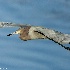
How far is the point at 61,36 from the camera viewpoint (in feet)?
38.0

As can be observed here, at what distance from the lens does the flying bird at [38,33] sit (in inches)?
427

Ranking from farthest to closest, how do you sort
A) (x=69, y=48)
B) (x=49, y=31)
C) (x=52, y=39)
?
(x=49, y=31) → (x=52, y=39) → (x=69, y=48)

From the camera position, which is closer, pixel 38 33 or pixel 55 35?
pixel 38 33

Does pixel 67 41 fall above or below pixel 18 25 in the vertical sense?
below

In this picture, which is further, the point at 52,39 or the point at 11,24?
the point at 11,24

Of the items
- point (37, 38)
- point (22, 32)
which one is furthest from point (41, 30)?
point (22, 32)

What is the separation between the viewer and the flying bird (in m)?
10.8

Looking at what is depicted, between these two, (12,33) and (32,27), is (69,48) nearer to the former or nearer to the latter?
(32,27)

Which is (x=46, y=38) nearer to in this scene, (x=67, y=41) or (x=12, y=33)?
(x=67, y=41)

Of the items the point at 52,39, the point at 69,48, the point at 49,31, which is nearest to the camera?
the point at 69,48

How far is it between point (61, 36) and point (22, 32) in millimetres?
2152


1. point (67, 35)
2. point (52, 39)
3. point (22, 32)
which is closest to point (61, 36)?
point (67, 35)

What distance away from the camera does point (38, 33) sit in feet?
36.0

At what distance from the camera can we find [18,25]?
1100 centimetres
